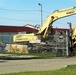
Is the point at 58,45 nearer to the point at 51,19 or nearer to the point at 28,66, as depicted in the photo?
the point at 51,19

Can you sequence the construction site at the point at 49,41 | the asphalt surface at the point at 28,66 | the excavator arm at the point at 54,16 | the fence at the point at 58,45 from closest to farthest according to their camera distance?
the asphalt surface at the point at 28,66
the fence at the point at 58,45
the construction site at the point at 49,41
the excavator arm at the point at 54,16

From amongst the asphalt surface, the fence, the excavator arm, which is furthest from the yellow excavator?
the asphalt surface

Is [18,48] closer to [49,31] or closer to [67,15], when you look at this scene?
[49,31]

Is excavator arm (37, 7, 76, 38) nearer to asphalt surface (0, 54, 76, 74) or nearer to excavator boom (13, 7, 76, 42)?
excavator boom (13, 7, 76, 42)

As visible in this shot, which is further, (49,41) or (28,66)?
(49,41)

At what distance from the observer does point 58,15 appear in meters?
42.8

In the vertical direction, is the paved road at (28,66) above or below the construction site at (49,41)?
below

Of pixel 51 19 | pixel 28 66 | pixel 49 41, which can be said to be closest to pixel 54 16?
pixel 51 19

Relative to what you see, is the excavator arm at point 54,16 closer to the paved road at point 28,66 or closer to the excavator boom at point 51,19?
the excavator boom at point 51,19

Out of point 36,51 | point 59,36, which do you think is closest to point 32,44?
point 36,51

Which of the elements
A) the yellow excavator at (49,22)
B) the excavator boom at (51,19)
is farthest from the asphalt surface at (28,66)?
the excavator boom at (51,19)

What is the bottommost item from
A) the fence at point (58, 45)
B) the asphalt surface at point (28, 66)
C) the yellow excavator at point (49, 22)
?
the asphalt surface at point (28, 66)

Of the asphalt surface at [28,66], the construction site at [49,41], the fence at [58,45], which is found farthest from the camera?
the construction site at [49,41]

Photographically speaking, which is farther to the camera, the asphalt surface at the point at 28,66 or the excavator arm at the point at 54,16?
the excavator arm at the point at 54,16
